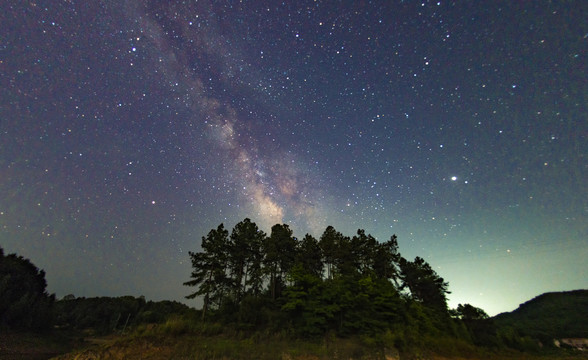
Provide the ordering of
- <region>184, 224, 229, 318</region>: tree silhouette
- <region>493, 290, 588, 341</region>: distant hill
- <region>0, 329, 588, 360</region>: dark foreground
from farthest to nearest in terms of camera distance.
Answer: <region>493, 290, 588, 341</region>: distant hill, <region>184, 224, 229, 318</region>: tree silhouette, <region>0, 329, 588, 360</region>: dark foreground

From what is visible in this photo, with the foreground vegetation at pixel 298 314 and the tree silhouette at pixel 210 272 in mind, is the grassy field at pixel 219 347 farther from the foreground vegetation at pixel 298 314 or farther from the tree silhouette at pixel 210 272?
the tree silhouette at pixel 210 272

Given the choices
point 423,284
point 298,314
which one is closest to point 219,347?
point 298,314

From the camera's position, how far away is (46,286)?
51.5 m

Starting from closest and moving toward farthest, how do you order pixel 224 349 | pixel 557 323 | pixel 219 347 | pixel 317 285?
pixel 224 349
pixel 219 347
pixel 317 285
pixel 557 323

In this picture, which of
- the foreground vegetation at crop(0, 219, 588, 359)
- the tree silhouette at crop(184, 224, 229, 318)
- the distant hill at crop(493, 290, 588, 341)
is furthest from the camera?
the distant hill at crop(493, 290, 588, 341)

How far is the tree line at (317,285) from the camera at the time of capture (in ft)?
65.2

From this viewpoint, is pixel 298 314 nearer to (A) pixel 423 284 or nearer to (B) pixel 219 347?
(B) pixel 219 347

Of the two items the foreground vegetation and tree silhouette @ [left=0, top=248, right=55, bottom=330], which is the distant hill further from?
tree silhouette @ [left=0, top=248, right=55, bottom=330]

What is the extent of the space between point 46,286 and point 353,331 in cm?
7141

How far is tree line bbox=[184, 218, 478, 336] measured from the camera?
65.2 ft

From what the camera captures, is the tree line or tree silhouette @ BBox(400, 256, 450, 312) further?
tree silhouette @ BBox(400, 256, 450, 312)

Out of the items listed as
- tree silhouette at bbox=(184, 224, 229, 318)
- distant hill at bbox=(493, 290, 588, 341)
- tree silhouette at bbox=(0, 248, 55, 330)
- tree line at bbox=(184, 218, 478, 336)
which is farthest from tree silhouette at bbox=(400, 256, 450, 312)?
tree silhouette at bbox=(0, 248, 55, 330)

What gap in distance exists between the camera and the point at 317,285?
68.4 feet

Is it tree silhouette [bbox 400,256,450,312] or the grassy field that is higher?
tree silhouette [bbox 400,256,450,312]
